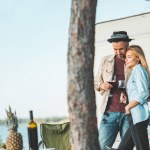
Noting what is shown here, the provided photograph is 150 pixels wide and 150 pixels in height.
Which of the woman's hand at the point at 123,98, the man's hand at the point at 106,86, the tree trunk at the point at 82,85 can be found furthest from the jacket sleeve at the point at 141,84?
the tree trunk at the point at 82,85

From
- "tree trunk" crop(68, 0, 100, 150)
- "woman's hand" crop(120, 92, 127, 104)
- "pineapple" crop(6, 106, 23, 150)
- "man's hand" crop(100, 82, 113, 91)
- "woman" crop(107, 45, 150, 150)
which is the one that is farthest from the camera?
"man's hand" crop(100, 82, 113, 91)

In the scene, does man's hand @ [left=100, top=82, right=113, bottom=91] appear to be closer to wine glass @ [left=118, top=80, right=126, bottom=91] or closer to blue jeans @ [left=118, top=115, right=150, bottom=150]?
wine glass @ [left=118, top=80, right=126, bottom=91]

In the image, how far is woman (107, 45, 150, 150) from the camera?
4426 millimetres

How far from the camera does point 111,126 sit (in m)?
4.92

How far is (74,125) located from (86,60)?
489mm

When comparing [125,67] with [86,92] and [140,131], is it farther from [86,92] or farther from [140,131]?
[86,92]

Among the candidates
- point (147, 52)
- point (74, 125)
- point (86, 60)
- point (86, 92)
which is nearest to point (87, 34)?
point (86, 60)

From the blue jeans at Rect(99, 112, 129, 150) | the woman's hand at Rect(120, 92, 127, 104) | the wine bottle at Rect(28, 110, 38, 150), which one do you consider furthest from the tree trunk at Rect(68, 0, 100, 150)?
the blue jeans at Rect(99, 112, 129, 150)

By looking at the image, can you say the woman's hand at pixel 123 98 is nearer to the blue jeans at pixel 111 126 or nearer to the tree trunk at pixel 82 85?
the blue jeans at pixel 111 126

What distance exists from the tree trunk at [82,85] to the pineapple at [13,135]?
0.79 metres

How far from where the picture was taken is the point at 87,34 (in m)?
3.68

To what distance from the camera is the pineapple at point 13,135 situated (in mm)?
4320

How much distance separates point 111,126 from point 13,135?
3.49 ft

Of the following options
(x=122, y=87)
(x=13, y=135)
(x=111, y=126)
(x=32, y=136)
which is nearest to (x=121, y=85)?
(x=122, y=87)
